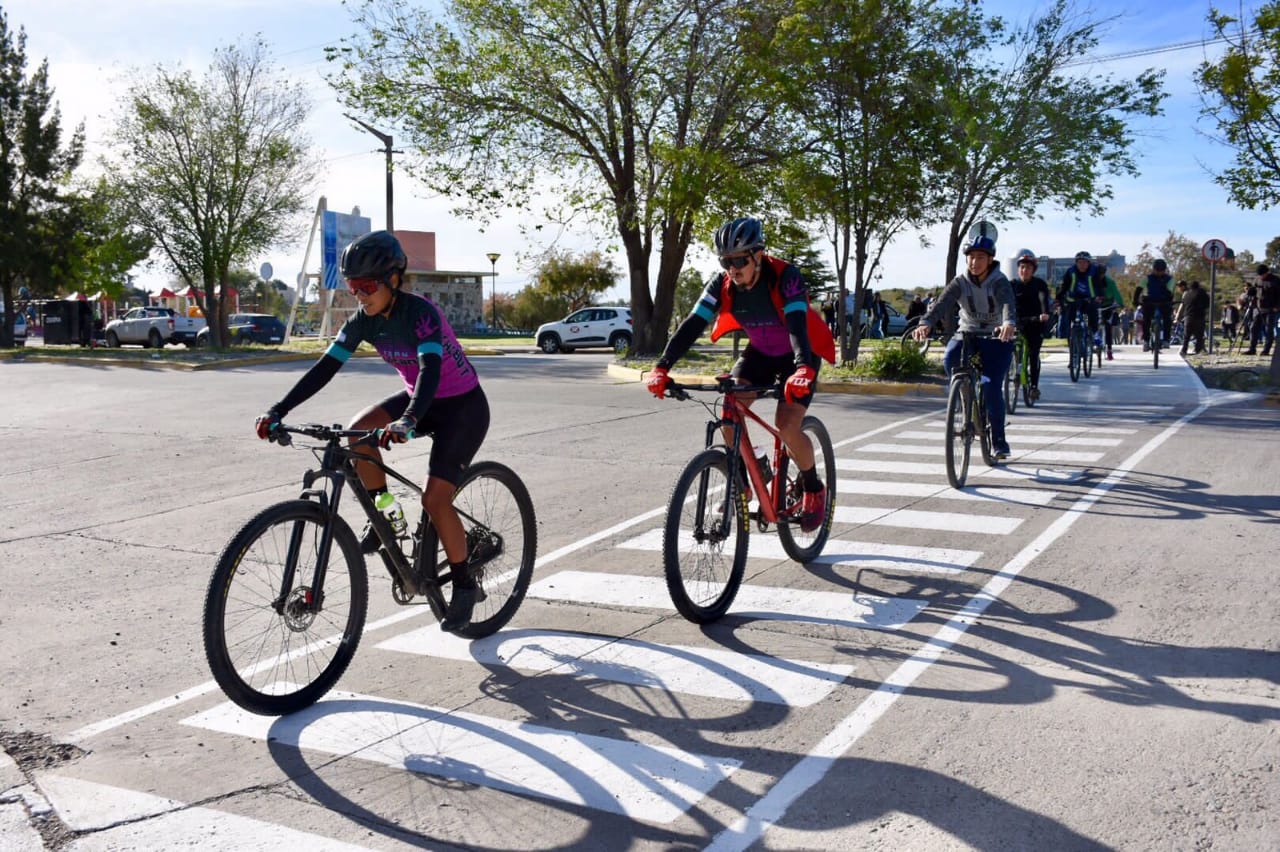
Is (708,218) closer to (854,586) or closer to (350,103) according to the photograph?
(350,103)

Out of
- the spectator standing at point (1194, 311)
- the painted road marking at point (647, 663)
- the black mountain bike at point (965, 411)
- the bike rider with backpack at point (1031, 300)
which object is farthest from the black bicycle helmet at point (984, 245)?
the spectator standing at point (1194, 311)

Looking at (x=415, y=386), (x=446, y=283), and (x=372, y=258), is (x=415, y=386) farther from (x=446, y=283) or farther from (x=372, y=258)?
(x=446, y=283)

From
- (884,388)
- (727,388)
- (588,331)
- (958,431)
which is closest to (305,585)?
(727,388)

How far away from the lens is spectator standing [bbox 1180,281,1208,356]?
26000 millimetres

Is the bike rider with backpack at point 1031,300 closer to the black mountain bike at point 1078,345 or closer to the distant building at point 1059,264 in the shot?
the black mountain bike at point 1078,345

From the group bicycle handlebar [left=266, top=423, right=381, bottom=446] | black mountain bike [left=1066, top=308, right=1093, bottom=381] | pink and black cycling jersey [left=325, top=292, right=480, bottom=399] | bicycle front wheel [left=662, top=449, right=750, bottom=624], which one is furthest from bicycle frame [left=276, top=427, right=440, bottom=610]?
black mountain bike [left=1066, top=308, right=1093, bottom=381]

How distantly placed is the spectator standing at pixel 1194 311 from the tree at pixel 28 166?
34.3 meters

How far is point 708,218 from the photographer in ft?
81.1

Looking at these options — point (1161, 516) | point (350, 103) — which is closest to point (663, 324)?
point (350, 103)

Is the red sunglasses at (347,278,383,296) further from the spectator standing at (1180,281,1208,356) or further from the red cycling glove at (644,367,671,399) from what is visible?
the spectator standing at (1180,281,1208,356)

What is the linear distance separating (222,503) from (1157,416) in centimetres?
1137

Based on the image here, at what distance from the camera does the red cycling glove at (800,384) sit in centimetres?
577

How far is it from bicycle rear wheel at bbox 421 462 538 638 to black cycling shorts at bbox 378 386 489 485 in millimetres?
123

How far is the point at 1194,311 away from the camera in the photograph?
87.6 feet
